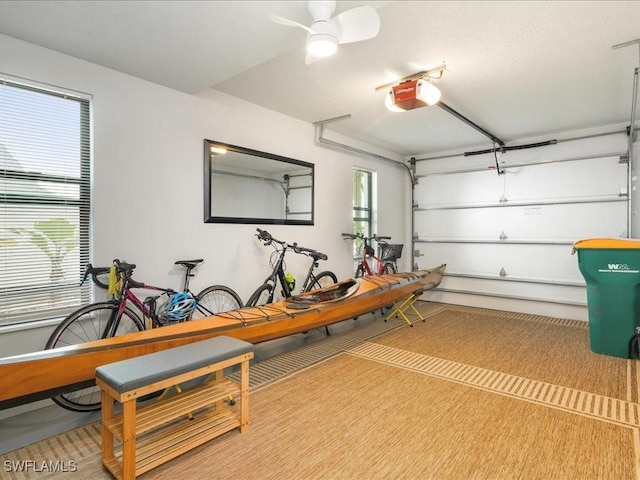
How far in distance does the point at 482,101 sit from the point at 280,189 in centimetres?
258

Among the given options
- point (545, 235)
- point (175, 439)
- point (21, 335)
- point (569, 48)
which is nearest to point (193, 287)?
point (21, 335)

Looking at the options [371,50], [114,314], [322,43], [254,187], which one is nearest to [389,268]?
[254,187]

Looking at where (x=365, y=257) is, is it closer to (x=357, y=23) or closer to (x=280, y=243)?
(x=280, y=243)

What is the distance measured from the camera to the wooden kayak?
5.91ft

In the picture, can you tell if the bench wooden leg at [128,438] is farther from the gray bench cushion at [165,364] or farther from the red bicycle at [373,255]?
the red bicycle at [373,255]

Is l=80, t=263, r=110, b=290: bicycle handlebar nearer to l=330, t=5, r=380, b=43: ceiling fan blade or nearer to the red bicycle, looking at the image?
l=330, t=5, r=380, b=43: ceiling fan blade

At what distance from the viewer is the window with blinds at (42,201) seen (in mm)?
2398

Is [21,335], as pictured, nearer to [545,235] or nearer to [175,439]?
[175,439]

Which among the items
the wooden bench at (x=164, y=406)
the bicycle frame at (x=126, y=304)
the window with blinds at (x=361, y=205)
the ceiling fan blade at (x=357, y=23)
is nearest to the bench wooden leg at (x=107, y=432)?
the wooden bench at (x=164, y=406)

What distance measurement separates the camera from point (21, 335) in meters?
2.42

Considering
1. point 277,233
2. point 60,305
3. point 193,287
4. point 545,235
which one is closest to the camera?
point 60,305

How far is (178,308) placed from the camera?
2914 mm

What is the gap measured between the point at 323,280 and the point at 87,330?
300 cm

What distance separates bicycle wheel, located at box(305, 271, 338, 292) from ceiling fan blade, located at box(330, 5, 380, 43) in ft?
10.3
